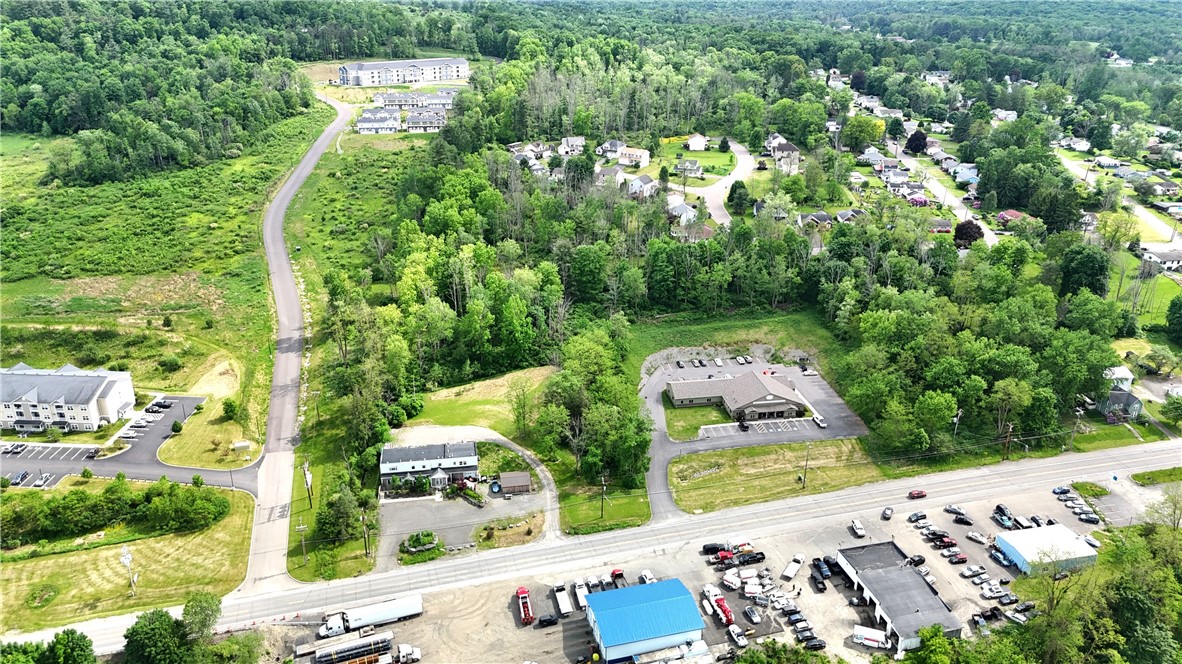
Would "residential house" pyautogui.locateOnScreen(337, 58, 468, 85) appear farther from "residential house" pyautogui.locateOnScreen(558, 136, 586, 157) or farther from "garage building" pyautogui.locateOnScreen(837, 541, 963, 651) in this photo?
"garage building" pyautogui.locateOnScreen(837, 541, 963, 651)

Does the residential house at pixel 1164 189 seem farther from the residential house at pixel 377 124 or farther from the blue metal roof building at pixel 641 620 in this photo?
the residential house at pixel 377 124

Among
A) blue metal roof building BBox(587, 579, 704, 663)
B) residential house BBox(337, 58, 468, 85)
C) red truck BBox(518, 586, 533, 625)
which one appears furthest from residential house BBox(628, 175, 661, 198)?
residential house BBox(337, 58, 468, 85)

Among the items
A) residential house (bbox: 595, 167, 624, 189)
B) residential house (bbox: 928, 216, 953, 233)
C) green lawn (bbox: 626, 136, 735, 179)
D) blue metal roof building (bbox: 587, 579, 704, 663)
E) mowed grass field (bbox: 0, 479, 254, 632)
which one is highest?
residential house (bbox: 595, 167, 624, 189)

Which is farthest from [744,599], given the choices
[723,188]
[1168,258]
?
[723,188]

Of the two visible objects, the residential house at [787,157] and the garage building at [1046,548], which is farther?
→ the residential house at [787,157]

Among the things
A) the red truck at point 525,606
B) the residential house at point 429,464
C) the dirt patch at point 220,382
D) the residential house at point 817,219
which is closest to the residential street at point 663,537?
the red truck at point 525,606

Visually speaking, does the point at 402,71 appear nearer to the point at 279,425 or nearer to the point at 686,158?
the point at 686,158

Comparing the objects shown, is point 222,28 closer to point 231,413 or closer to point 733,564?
point 231,413

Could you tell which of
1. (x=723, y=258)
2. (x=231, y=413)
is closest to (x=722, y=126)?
(x=723, y=258)
